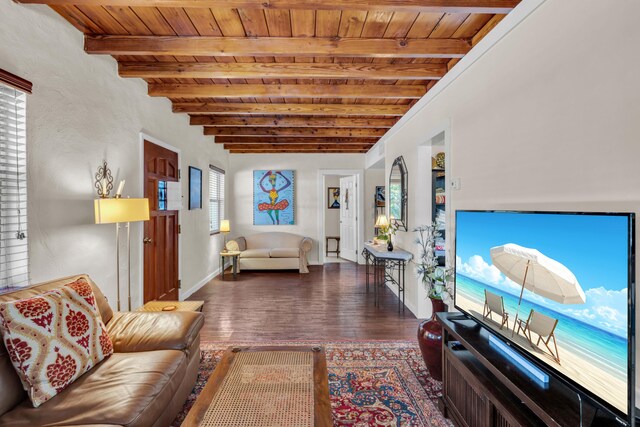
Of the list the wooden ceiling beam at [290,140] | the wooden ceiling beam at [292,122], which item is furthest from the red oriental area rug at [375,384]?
the wooden ceiling beam at [290,140]

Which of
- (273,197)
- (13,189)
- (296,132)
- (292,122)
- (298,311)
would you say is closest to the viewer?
(13,189)

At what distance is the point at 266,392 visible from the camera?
59.5 inches

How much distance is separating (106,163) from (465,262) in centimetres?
300

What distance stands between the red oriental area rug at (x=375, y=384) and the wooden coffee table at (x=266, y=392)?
48cm

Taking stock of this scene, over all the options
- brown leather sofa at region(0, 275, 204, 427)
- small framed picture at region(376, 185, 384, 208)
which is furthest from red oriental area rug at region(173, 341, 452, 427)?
small framed picture at region(376, 185, 384, 208)

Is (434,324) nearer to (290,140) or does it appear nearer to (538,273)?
(538,273)

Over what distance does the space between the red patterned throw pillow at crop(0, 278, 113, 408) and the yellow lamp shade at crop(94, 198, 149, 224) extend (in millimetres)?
678

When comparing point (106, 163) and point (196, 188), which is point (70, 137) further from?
point (196, 188)

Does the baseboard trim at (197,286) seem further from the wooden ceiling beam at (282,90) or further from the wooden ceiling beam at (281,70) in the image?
the wooden ceiling beam at (281,70)

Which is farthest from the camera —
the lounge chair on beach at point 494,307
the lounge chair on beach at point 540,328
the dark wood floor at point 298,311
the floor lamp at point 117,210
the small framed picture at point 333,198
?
the small framed picture at point 333,198

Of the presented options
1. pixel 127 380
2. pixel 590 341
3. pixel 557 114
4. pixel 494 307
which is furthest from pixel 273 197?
pixel 590 341

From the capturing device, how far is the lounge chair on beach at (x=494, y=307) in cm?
154

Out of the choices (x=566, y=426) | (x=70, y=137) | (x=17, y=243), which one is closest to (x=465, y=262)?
(x=566, y=426)

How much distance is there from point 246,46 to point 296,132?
8.93ft
